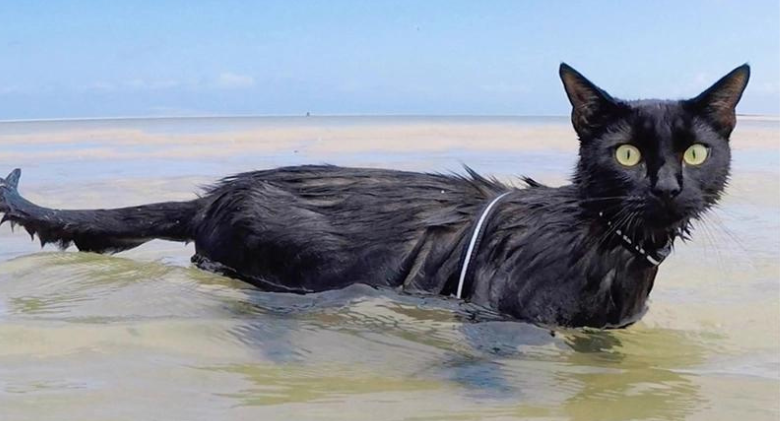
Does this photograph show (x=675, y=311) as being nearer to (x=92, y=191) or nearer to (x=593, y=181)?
(x=593, y=181)

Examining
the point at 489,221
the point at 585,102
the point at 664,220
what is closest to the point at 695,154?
the point at 664,220

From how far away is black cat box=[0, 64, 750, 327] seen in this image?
9.57ft

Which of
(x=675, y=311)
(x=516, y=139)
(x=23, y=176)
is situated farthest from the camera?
(x=516, y=139)

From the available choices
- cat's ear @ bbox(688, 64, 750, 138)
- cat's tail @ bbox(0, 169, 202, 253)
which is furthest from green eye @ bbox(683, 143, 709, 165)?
cat's tail @ bbox(0, 169, 202, 253)

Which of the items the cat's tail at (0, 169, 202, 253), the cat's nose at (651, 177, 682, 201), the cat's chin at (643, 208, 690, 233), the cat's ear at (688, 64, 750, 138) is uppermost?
the cat's ear at (688, 64, 750, 138)

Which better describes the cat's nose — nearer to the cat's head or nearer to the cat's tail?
the cat's head

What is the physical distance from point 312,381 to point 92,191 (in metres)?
5.08

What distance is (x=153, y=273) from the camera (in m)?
4.08

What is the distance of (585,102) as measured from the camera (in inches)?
120

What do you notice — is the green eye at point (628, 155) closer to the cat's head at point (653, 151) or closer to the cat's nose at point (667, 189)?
the cat's head at point (653, 151)

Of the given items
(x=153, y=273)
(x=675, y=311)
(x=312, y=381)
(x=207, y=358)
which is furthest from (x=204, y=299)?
(x=675, y=311)

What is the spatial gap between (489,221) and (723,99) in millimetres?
948

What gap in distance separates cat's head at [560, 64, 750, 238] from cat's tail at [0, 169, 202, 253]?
1893 mm

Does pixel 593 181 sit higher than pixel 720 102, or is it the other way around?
pixel 720 102
